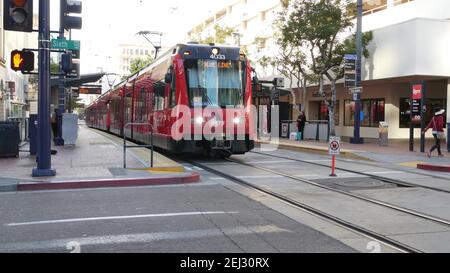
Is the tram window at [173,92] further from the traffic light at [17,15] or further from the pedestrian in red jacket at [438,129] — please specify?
the pedestrian in red jacket at [438,129]

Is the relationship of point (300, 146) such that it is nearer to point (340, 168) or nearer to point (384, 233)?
point (340, 168)

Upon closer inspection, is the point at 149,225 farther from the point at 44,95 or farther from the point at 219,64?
the point at 219,64

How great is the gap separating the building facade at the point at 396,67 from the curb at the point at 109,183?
40.1 ft

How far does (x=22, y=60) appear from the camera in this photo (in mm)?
11812

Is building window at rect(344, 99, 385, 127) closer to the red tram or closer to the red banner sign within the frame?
the red banner sign

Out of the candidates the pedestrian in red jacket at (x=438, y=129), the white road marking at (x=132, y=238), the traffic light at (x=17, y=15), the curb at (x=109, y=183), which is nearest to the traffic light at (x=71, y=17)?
the traffic light at (x=17, y=15)

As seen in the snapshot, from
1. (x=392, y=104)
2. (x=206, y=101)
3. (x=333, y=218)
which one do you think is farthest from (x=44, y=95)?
(x=392, y=104)

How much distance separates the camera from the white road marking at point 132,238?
244 inches

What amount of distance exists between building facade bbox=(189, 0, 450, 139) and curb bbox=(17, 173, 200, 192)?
40.1 ft

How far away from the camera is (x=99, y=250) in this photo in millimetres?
6027

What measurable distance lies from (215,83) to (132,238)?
32.4 feet

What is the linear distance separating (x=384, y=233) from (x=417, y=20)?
823 inches

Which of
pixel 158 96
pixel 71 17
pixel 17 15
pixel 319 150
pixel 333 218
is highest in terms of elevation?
pixel 71 17
